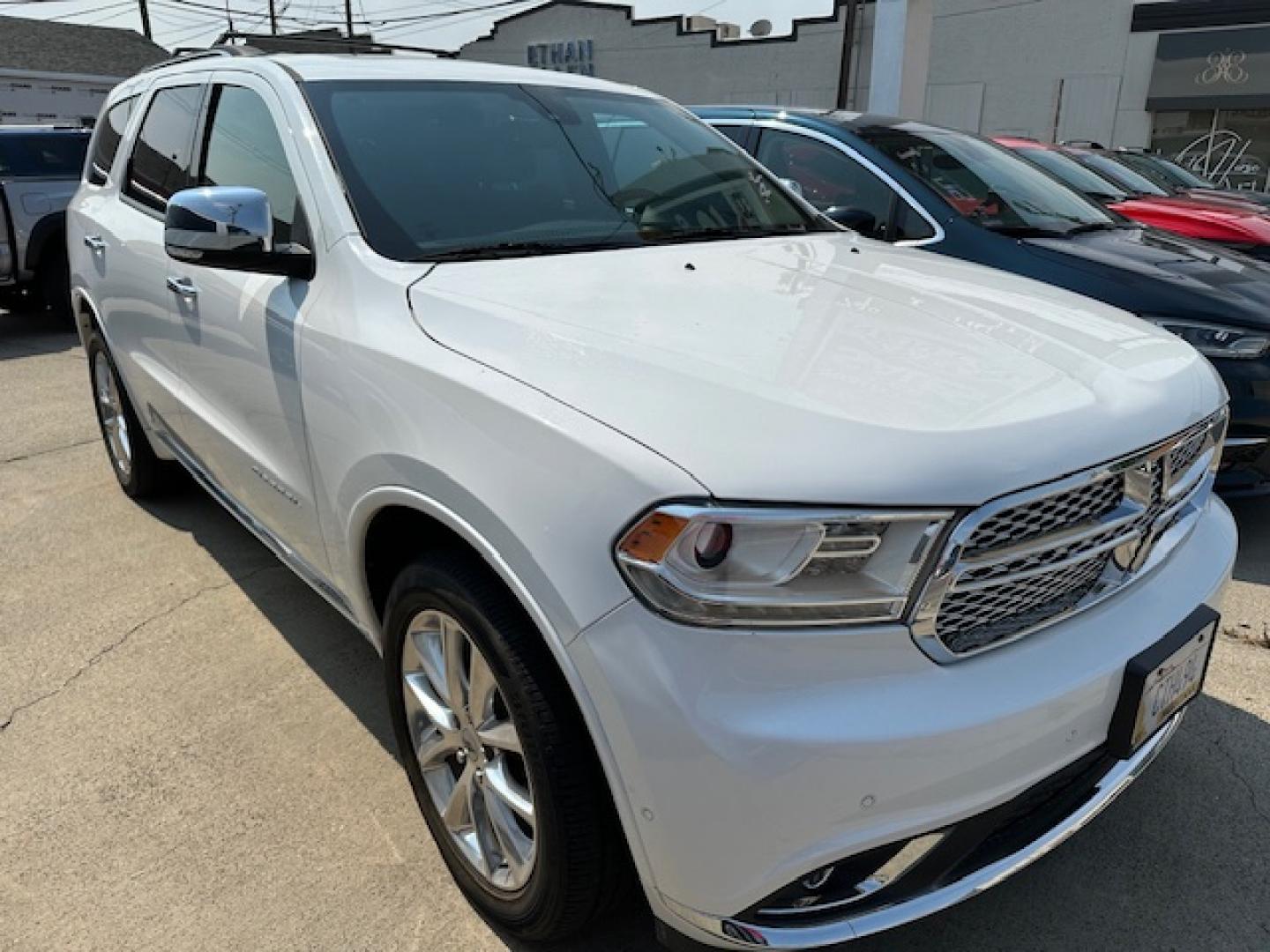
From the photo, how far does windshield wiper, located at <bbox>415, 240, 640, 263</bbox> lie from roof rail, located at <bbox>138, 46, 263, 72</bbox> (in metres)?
1.32

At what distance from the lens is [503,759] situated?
6.23 feet

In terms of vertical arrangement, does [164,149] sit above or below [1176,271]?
above

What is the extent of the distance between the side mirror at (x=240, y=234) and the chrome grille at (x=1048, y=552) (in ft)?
5.33

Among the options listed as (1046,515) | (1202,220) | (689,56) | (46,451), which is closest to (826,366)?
(1046,515)

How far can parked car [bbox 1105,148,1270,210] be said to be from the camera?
10016 millimetres

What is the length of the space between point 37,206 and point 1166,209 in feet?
31.5

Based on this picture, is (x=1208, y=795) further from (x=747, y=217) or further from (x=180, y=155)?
(x=180, y=155)

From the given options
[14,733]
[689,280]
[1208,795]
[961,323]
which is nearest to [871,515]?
[961,323]

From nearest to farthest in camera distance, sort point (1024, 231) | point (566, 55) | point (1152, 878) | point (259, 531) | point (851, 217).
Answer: point (1152, 878)
point (259, 531)
point (851, 217)
point (1024, 231)
point (566, 55)

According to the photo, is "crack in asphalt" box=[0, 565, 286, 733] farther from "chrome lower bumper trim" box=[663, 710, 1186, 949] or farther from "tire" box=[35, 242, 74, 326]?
"tire" box=[35, 242, 74, 326]

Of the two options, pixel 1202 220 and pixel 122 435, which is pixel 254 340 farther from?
pixel 1202 220

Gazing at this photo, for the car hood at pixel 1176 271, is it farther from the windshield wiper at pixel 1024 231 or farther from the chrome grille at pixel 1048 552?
the chrome grille at pixel 1048 552

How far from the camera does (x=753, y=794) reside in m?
1.39

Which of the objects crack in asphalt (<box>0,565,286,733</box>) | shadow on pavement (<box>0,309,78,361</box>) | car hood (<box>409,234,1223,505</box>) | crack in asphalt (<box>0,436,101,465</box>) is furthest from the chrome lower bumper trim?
shadow on pavement (<box>0,309,78,361</box>)
